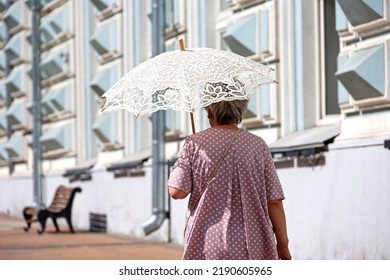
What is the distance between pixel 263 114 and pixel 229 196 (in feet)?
26.3

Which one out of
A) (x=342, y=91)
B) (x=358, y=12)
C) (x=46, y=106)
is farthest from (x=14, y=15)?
(x=358, y=12)

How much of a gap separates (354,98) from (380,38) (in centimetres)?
68

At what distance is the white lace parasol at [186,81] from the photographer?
21.2 feet

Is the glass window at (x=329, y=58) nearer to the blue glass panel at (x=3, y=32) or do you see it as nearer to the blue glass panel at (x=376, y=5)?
the blue glass panel at (x=376, y=5)

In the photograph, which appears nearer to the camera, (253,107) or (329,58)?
(329,58)

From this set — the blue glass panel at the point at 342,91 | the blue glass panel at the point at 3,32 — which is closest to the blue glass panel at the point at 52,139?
the blue glass panel at the point at 3,32

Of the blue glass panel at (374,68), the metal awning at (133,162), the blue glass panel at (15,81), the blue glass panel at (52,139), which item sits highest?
the blue glass panel at (15,81)

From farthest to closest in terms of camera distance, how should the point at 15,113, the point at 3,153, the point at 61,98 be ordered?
the point at 3,153
the point at 15,113
the point at 61,98

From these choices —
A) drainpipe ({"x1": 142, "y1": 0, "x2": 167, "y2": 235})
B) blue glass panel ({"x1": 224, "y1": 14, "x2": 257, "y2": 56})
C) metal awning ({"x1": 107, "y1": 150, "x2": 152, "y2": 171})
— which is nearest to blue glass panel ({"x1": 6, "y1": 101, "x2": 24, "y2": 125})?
metal awning ({"x1": 107, "y1": 150, "x2": 152, "y2": 171})

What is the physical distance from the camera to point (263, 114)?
1404cm

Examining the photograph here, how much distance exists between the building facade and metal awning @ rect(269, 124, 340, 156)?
0.02m

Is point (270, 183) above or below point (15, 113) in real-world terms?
below

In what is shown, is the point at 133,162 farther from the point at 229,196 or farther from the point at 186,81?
the point at 229,196
